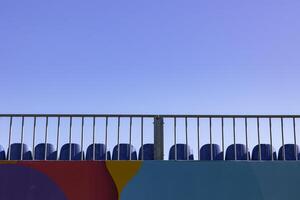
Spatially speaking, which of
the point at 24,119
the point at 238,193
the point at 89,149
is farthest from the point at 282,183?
the point at 24,119

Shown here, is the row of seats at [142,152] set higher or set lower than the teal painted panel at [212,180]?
higher

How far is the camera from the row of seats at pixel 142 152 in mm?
5516

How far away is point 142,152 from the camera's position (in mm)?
5516

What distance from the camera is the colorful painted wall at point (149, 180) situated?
17.6ft

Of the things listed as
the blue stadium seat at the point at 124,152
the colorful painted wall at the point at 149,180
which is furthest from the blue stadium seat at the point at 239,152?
the blue stadium seat at the point at 124,152

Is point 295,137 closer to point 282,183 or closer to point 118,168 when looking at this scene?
point 282,183

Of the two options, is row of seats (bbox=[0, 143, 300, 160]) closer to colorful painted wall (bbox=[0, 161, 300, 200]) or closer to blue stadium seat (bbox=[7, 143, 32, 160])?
blue stadium seat (bbox=[7, 143, 32, 160])

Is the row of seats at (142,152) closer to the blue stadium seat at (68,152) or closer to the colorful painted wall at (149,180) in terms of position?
the blue stadium seat at (68,152)

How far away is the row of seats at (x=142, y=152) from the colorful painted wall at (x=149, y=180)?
17cm

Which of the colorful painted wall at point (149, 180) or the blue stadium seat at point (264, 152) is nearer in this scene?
the colorful painted wall at point (149, 180)

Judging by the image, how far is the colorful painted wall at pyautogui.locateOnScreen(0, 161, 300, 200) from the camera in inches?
211

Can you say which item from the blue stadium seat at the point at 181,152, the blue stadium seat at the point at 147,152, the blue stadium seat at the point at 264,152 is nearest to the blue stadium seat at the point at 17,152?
the blue stadium seat at the point at 147,152

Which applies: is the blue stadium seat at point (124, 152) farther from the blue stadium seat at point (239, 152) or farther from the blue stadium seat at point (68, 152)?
the blue stadium seat at point (239, 152)

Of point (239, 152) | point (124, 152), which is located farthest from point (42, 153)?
point (239, 152)
